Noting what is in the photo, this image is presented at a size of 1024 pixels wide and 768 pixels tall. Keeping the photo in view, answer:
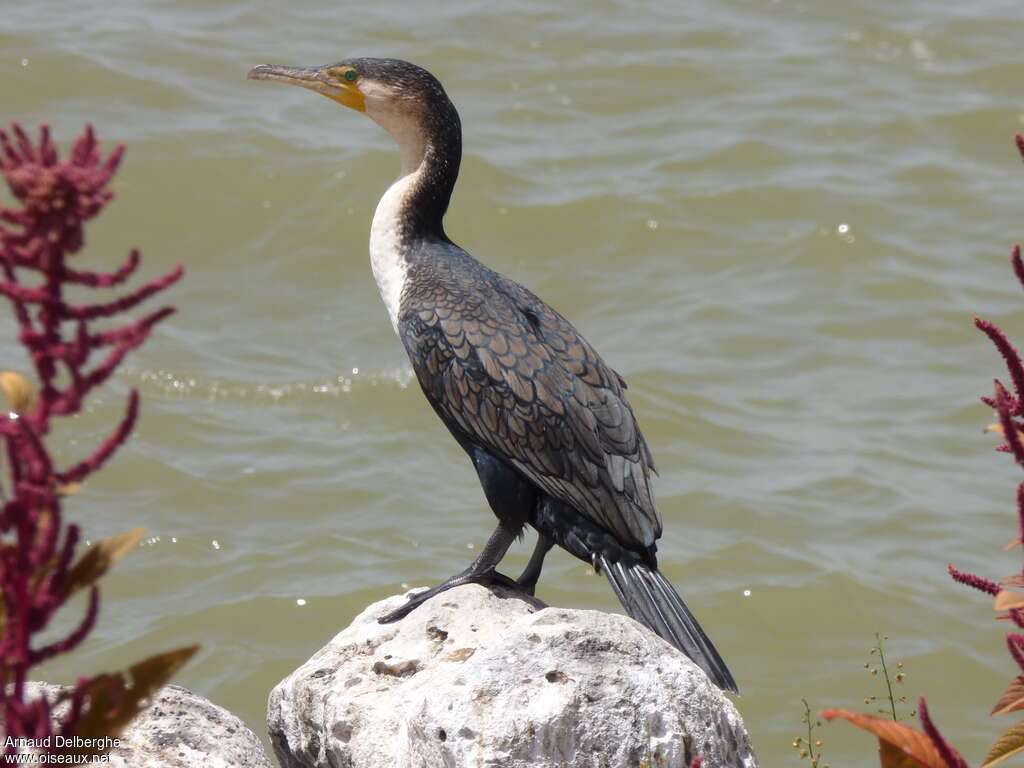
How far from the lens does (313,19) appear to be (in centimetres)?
1113

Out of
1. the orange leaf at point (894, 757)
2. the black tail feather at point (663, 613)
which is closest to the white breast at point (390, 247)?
the black tail feather at point (663, 613)

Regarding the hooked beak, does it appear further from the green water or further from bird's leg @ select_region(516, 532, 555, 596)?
the green water

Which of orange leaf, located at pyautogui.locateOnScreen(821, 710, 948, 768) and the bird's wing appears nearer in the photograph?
orange leaf, located at pyautogui.locateOnScreen(821, 710, 948, 768)

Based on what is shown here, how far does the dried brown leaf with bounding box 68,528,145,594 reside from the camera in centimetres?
180

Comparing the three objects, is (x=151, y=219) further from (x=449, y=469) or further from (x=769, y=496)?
(x=769, y=496)

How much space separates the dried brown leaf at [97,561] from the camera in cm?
180

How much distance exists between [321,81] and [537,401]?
144cm

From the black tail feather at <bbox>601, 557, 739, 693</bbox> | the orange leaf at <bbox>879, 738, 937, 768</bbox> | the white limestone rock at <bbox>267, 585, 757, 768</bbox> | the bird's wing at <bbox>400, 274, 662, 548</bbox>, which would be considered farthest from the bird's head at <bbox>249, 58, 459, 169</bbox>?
the orange leaf at <bbox>879, 738, 937, 768</bbox>

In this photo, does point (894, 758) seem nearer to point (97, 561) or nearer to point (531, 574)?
point (97, 561)

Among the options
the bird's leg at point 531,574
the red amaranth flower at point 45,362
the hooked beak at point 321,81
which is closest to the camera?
the red amaranth flower at point 45,362

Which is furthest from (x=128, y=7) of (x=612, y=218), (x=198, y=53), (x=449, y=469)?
(x=449, y=469)

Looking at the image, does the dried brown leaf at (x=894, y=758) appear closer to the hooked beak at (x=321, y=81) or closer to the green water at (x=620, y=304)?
the hooked beak at (x=321, y=81)

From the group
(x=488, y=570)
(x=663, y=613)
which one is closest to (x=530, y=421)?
(x=488, y=570)

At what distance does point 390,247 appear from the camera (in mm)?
4566
